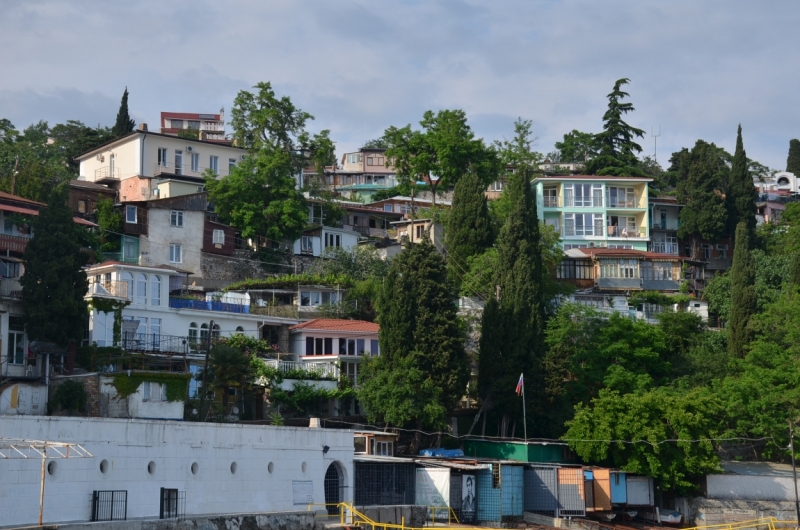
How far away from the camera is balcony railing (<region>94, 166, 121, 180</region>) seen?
2943 inches

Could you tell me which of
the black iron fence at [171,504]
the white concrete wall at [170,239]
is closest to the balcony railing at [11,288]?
the white concrete wall at [170,239]

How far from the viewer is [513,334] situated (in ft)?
175

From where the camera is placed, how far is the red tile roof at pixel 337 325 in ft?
185

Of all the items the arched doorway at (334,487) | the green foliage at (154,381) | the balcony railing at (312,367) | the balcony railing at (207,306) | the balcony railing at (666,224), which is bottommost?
the arched doorway at (334,487)

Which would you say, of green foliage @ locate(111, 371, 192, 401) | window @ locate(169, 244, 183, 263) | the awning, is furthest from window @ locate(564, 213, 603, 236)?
green foliage @ locate(111, 371, 192, 401)

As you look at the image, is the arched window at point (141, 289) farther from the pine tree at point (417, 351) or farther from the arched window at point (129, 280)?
the pine tree at point (417, 351)

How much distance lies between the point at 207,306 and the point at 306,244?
18008mm

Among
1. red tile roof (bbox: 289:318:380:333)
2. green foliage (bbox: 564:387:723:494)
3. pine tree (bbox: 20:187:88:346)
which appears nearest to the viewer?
pine tree (bbox: 20:187:88:346)

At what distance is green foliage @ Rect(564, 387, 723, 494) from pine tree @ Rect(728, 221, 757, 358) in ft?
42.9

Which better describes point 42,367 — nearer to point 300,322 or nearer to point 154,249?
point 300,322

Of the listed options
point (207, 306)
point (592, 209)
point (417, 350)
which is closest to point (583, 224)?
point (592, 209)

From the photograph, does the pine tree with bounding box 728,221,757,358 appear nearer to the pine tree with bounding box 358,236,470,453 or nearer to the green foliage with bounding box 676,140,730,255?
the green foliage with bounding box 676,140,730,255

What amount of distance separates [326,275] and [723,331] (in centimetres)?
2462

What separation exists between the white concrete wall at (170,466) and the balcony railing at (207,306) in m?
16.6
